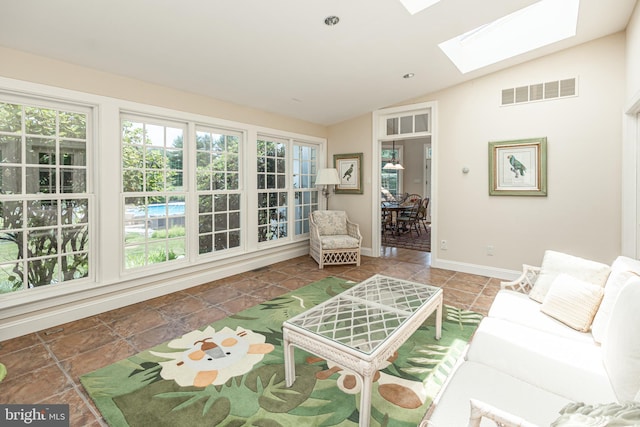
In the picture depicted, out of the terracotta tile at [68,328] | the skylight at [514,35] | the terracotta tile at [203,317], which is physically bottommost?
the terracotta tile at [68,328]

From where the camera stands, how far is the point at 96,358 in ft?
7.92

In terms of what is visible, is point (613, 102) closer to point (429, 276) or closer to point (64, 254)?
point (429, 276)

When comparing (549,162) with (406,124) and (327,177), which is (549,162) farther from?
(327,177)

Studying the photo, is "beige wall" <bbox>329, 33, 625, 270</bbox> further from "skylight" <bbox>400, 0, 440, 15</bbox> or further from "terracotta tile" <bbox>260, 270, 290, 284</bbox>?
"terracotta tile" <bbox>260, 270, 290, 284</bbox>

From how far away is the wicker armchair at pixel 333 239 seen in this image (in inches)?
199

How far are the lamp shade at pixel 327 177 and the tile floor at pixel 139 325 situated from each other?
1528 millimetres

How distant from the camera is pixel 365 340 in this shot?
1.81 metres

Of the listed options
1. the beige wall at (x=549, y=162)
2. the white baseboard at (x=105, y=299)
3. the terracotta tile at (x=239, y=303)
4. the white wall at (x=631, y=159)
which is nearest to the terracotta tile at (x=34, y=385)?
the white baseboard at (x=105, y=299)

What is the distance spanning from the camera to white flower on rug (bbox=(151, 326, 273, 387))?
2170 millimetres

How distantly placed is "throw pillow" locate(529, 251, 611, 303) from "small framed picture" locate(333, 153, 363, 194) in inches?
141

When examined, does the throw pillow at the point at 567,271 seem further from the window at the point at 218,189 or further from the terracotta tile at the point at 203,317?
the window at the point at 218,189

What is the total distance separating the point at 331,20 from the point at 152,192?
8.83 ft

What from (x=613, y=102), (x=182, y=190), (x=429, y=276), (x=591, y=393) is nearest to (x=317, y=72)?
(x=182, y=190)

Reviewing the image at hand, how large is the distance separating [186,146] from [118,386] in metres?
2.81
